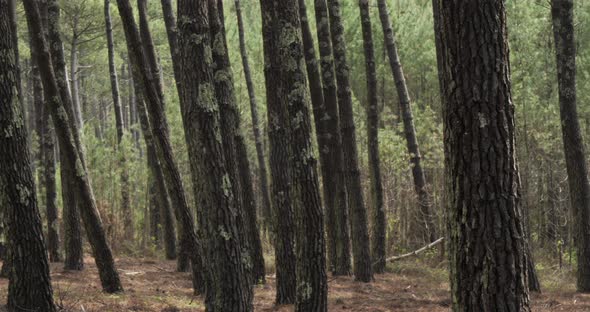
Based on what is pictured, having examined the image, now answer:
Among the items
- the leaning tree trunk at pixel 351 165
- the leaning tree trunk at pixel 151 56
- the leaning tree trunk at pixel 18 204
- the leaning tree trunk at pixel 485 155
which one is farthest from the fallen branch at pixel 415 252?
the leaning tree trunk at pixel 485 155

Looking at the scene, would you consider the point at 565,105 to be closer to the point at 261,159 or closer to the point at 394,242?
the point at 394,242

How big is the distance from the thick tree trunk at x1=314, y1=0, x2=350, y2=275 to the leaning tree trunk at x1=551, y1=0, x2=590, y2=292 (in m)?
3.28

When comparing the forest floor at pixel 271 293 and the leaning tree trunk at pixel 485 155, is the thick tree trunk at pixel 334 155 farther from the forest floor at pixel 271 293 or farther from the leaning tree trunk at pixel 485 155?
the leaning tree trunk at pixel 485 155

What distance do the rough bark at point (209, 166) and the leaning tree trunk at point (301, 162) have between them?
607 mm

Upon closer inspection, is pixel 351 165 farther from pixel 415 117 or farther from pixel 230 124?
pixel 415 117

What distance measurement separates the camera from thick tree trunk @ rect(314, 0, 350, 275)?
34.1ft

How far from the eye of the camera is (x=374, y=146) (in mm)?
11562

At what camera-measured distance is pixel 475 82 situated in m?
3.84

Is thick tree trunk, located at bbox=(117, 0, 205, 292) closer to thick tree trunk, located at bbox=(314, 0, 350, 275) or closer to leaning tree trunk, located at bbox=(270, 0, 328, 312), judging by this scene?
leaning tree trunk, located at bbox=(270, 0, 328, 312)

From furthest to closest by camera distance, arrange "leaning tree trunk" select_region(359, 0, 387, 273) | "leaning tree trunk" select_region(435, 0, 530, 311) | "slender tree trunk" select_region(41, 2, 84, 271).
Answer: "leaning tree trunk" select_region(359, 0, 387, 273) → "slender tree trunk" select_region(41, 2, 84, 271) → "leaning tree trunk" select_region(435, 0, 530, 311)

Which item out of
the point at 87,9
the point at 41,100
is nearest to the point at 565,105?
the point at 41,100

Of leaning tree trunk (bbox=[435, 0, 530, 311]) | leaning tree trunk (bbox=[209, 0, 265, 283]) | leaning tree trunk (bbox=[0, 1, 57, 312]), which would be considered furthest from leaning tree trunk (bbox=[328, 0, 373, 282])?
leaning tree trunk (bbox=[435, 0, 530, 311])

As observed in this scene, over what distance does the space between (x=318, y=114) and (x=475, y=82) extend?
21.9 feet

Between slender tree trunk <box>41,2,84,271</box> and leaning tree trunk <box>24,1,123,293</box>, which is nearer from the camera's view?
leaning tree trunk <box>24,1,123,293</box>
